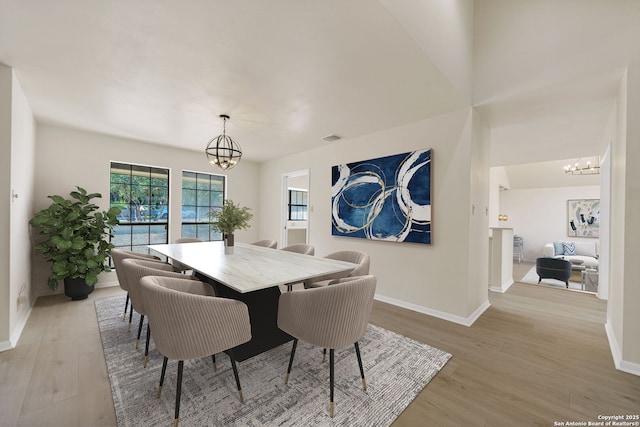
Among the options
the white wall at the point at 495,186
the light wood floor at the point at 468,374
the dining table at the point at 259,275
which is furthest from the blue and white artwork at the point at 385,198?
the white wall at the point at 495,186

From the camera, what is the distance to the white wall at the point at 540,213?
8.19m

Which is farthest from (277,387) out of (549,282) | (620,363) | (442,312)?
(549,282)

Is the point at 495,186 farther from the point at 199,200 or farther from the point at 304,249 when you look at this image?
the point at 199,200

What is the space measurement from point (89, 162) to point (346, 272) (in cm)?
453

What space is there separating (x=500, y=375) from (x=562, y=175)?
28.0ft

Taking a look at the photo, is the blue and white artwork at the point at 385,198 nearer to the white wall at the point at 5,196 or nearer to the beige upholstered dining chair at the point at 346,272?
the beige upholstered dining chair at the point at 346,272

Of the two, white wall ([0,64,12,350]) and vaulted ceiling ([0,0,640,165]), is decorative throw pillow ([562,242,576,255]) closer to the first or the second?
vaulted ceiling ([0,0,640,165])

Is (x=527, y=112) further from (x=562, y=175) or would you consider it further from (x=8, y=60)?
(x=562, y=175)

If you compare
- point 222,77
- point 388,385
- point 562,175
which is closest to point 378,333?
point 388,385

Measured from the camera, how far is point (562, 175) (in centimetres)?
786

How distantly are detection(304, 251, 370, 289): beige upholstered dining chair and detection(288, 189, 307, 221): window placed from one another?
4417 millimetres

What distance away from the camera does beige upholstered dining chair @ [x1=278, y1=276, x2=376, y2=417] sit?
Result: 5.41 feet

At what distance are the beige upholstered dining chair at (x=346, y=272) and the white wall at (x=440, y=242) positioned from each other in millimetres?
1116

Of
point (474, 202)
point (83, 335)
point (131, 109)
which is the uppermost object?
point (131, 109)
